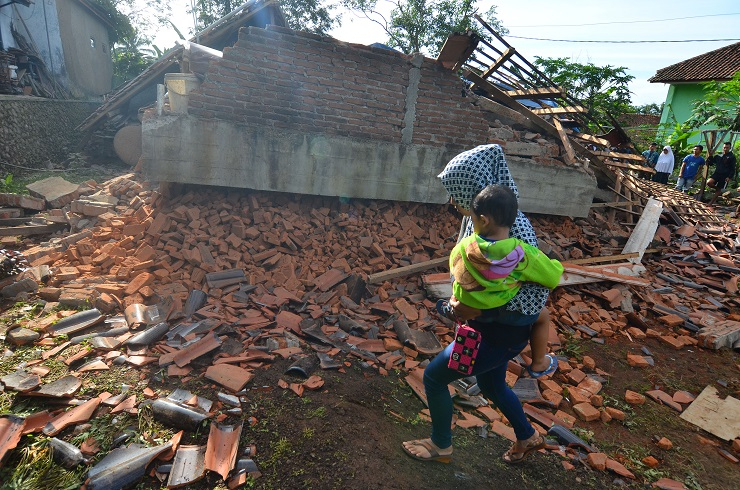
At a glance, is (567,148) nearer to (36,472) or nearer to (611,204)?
(611,204)

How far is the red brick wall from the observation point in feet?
19.3

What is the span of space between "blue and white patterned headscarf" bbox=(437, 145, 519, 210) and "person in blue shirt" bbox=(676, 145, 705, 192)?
1356 cm

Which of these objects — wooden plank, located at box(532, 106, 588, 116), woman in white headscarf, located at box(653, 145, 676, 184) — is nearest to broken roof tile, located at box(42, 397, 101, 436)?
wooden plank, located at box(532, 106, 588, 116)

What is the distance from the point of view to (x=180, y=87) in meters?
5.86

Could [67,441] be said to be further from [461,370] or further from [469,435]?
[469,435]

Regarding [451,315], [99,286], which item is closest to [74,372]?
[99,286]

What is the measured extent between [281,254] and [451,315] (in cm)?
372

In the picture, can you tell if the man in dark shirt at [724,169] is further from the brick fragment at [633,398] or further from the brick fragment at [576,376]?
the brick fragment at [576,376]

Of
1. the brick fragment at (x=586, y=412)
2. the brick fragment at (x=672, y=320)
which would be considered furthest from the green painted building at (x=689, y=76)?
the brick fragment at (x=586, y=412)

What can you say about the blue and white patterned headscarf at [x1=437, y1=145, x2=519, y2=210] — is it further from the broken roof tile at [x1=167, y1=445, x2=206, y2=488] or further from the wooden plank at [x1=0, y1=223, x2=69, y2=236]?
the wooden plank at [x1=0, y1=223, x2=69, y2=236]

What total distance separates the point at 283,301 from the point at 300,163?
8.17 feet

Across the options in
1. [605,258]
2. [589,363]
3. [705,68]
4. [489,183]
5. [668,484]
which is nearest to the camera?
[489,183]

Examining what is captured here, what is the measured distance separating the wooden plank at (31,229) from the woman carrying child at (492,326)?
23.4ft

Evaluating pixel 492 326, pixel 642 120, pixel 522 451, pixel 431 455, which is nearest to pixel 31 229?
pixel 431 455
